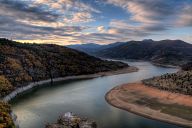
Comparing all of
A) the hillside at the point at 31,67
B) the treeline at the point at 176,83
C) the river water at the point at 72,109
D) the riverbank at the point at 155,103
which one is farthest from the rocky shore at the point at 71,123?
the treeline at the point at 176,83

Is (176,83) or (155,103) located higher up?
(176,83)

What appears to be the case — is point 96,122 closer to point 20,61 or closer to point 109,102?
point 109,102

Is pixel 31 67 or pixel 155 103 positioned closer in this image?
pixel 155 103

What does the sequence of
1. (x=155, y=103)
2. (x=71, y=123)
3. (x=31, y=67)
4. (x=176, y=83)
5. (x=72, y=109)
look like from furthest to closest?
(x=31, y=67), (x=176, y=83), (x=155, y=103), (x=72, y=109), (x=71, y=123)

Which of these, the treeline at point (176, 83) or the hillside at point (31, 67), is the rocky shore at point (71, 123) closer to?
the hillside at point (31, 67)

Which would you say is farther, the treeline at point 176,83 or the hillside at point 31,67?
the hillside at point 31,67

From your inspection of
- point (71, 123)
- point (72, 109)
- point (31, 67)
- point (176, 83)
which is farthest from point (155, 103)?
point (31, 67)

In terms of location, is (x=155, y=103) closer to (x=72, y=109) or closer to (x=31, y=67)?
(x=72, y=109)

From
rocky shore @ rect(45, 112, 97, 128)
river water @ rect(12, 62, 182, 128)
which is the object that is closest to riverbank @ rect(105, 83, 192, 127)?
river water @ rect(12, 62, 182, 128)

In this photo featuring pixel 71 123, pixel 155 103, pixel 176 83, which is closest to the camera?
pixel 71 123
